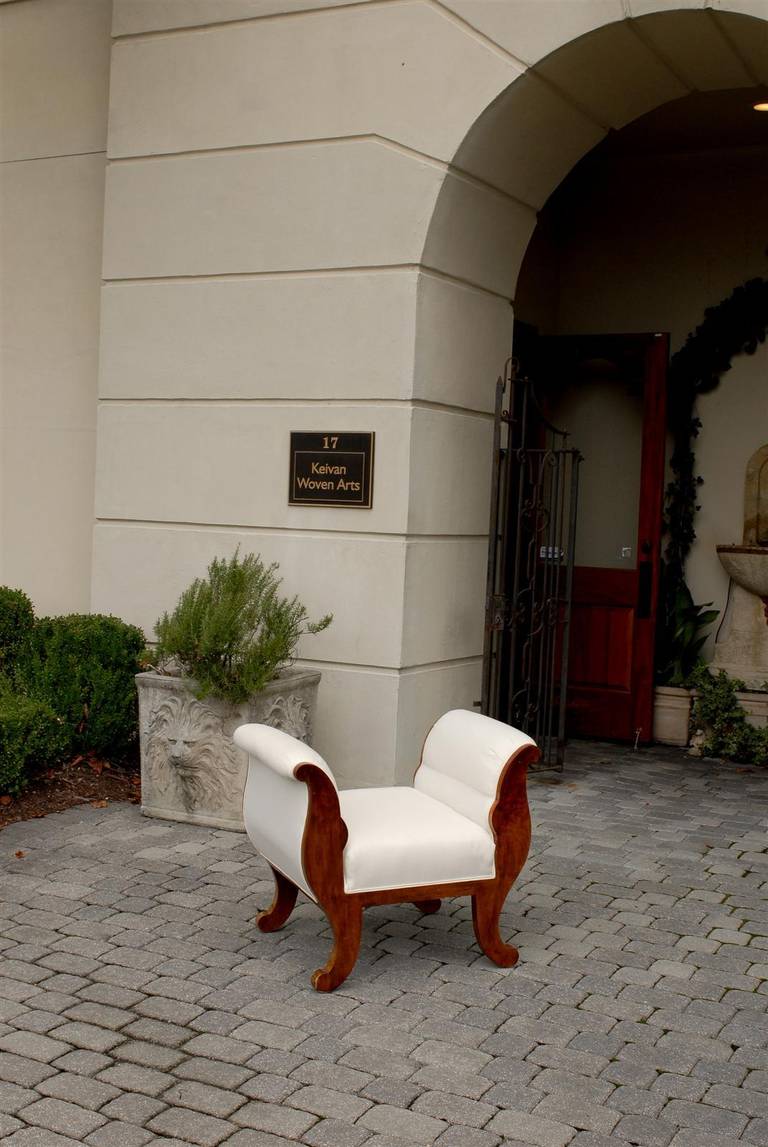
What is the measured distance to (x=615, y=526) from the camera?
30.6ft

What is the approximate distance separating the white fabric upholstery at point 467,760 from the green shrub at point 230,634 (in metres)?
1.31

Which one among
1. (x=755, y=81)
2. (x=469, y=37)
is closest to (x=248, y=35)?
(x=469, y=37)

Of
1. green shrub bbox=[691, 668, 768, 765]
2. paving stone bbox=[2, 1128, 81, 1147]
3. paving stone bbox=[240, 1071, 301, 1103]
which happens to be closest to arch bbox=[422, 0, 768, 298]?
green shrub bbox=[691, 668, 768, 765]

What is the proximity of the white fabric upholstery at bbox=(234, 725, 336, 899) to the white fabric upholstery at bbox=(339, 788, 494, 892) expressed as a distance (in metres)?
0.19

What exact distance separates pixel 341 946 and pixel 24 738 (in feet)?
9.26

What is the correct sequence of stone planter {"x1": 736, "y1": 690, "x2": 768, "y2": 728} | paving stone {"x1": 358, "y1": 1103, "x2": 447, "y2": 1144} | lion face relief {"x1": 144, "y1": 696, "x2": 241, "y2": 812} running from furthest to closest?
1. stone planter {"x1": 736, "y1": 690, "x2": 768, "y2": 728}
2. lion face relief {"x1": 144, "y1": 696, "x2": 241, "y2": 812}
3. paving stone {"x1": 358, "y1": 1103, "x2": 447, "y2": 1144}

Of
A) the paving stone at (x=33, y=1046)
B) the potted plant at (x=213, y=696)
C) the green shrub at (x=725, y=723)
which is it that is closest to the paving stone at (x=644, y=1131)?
the paving stone at (x=33, y=1046)

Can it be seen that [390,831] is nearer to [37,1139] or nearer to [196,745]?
[37,1139]

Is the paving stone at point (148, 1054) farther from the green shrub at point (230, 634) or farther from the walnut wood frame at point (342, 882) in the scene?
the green shrub at point (230, 634)

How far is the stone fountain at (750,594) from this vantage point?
8.55 m

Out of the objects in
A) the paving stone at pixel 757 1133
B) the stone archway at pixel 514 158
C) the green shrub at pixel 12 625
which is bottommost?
the paving stone at pixel 757 1133

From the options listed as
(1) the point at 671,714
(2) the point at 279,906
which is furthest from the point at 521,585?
(2) the point at 279,906

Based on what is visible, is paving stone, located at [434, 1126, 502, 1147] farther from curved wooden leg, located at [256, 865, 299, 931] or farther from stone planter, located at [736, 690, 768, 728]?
stone planter, located at [736, 690, 768, 728]

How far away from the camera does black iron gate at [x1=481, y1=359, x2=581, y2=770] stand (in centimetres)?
705
